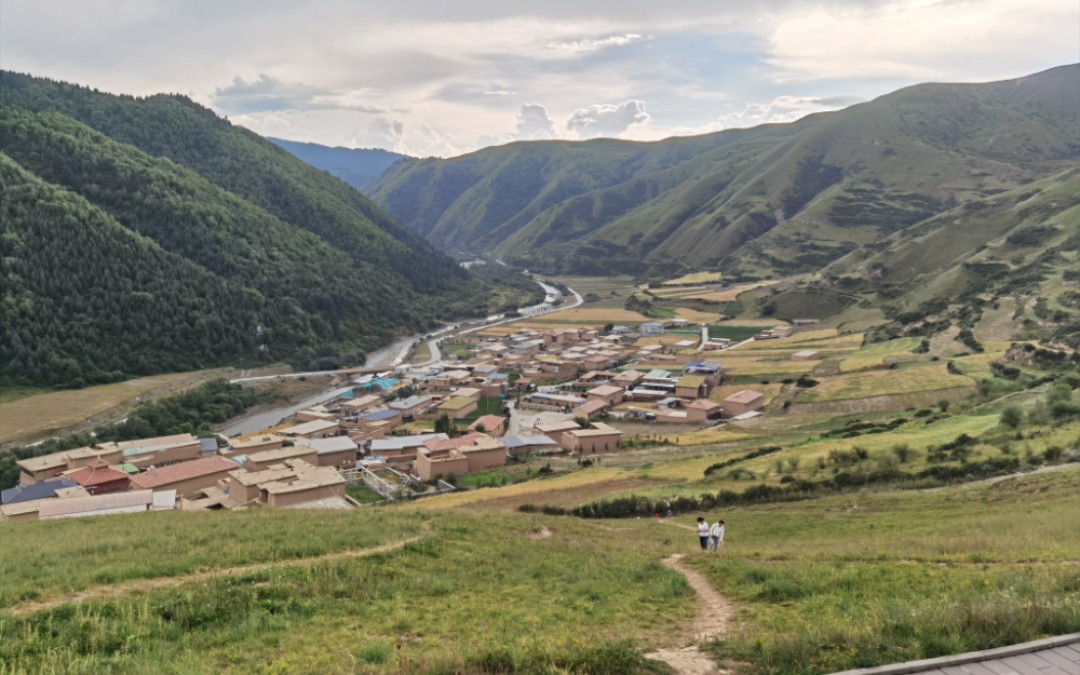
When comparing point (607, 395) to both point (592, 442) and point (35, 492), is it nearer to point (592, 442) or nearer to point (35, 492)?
point (592, 442)

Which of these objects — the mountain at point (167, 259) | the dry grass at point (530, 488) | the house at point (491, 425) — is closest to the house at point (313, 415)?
the house at point (491, 425)

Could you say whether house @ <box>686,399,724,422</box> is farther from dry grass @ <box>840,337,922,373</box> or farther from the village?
dry grass @ <box>840,337,922,373</box>

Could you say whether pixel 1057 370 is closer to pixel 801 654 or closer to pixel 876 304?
pixel 801 654

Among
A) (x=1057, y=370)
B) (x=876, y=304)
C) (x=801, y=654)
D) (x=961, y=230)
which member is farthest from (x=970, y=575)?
(x=961, y=230)

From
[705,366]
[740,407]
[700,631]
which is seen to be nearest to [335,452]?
[740,407]

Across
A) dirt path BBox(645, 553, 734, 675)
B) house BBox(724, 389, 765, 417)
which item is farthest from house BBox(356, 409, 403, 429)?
dirt path BBox(645, 553, 734, 675)

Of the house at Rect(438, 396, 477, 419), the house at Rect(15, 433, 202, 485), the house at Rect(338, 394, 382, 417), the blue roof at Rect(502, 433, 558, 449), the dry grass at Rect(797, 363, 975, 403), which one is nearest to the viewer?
the house at Rect(15, 433, 202, 485)

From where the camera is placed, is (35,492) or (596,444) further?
(596,444)

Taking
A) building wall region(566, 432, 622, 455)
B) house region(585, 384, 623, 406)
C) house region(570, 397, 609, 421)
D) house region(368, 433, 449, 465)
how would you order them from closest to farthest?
1. house region(368, 433, 449, 465)
2. building wall region(566, 432, 622, 455)
3. house region(570, 397, 609, 421)
4. house region(585, 384, 623, 406)
